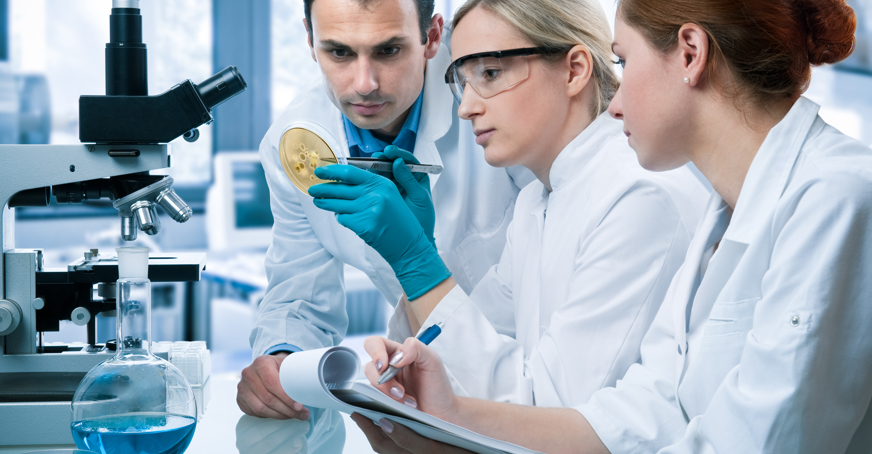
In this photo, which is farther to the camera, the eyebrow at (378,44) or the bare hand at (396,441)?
the eyebrow at (378,44)

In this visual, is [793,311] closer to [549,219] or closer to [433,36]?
[549,219]

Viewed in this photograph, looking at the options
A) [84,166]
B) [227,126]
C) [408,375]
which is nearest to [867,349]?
[408,375]

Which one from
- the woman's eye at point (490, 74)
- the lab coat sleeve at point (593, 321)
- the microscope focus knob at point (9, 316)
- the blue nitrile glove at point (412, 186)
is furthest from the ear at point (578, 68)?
the microscope focus knob at point (9, 316)

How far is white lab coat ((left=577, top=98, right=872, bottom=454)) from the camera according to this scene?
82 centimetres

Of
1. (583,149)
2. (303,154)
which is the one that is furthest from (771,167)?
(303,154)

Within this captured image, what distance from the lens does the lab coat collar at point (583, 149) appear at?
148 cm

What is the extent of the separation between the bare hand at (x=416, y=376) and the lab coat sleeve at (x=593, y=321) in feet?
0.55

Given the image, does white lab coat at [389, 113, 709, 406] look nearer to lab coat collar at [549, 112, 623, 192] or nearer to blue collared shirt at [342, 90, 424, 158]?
lab coat collar at [549, 112, 623, 192]

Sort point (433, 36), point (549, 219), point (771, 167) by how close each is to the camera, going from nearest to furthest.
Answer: point (771, 167), point (549, 219), point (433, 36)

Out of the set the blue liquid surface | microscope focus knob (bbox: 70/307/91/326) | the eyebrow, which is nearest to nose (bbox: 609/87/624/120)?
the eyebrow

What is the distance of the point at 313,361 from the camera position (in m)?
0.99

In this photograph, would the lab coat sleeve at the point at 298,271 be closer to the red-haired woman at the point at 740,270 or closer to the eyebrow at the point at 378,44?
the eyebrow at the point at 378,44

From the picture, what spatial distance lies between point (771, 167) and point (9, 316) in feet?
4.25

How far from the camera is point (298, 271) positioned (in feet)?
6.49
